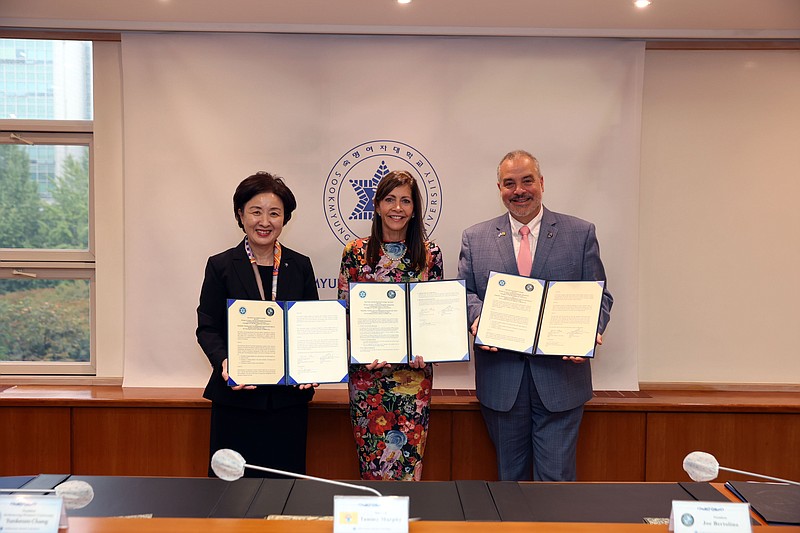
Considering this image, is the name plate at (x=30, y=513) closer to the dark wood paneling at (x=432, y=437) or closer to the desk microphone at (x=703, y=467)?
the desk microphone at (x=703, y=467)

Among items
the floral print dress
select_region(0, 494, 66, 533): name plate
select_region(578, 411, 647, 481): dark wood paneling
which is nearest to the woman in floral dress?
the floral print dress

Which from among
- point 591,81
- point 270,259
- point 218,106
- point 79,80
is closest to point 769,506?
point 270,259

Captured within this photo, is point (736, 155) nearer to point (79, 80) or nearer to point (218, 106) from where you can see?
point (218, 106)

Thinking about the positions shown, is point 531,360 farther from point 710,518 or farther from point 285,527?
point 285,527

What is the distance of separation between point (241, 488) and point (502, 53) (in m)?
2.69

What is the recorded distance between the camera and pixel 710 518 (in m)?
1.45

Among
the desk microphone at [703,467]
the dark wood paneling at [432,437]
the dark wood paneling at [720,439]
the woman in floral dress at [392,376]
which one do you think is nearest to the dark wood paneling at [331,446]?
the dark wood paneling at [432,437]

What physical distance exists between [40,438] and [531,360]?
2520 mm

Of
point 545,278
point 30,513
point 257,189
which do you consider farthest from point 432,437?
point 30,513

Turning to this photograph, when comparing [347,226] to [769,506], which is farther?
[347,226]

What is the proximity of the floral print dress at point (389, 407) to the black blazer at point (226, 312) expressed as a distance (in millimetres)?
241

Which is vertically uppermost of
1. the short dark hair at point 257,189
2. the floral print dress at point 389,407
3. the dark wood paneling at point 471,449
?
the short dark hair at point 257,189

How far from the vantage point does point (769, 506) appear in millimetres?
1683

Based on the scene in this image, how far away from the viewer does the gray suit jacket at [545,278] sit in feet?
8.98
